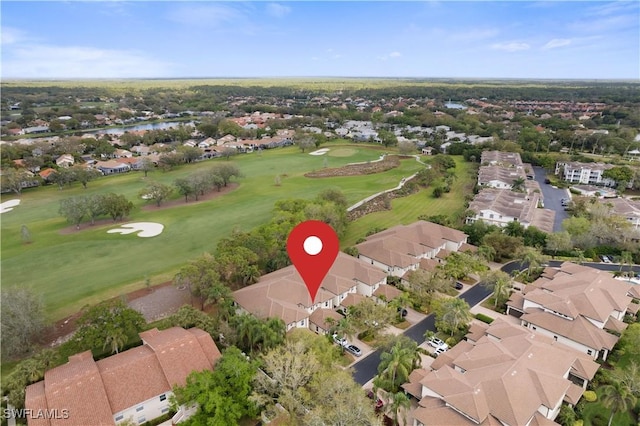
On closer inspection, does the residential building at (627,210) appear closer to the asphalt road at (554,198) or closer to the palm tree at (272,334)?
the asphalt road at (554,198)

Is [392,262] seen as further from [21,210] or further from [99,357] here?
[21,210]

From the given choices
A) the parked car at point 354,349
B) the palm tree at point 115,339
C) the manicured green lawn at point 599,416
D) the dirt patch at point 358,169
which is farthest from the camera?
the dirt patch at point 358,169

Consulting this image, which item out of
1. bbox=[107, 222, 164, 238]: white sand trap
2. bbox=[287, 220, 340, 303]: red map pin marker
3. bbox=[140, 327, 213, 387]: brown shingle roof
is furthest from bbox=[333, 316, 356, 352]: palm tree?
bbox=[107, 222, 164, 238]: white sand trap

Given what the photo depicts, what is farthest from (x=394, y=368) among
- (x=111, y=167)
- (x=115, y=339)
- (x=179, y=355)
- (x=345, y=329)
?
(x=111, y=167)

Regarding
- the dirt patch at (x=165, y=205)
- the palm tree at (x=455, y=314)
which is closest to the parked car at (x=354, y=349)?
the palm tree at (x=455, y=314)

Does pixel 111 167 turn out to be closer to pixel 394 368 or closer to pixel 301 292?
pixel 301 292

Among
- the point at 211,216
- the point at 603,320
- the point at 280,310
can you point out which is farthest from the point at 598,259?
the point at 211,216
